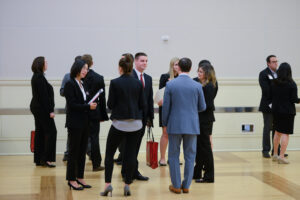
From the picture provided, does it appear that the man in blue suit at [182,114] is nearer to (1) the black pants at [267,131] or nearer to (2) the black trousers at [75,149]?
(2) the black trousers at [75,149]

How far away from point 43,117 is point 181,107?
2.60 m

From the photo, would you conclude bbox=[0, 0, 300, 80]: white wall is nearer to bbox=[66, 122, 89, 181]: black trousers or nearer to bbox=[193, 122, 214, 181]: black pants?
bbox=[193, 122, 214, 181]: black pants

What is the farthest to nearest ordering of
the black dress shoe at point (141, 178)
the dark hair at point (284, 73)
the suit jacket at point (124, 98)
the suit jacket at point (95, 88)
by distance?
the dark hair at point (284, 73)
the suit jacket at point (95, 88)
the black dress shoe at point (141, 178)
the suit jacket at point (124, 98)

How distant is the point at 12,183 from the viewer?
19.6ft

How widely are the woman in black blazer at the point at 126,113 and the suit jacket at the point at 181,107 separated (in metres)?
0.29

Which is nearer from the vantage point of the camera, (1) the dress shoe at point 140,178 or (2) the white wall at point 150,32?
(1) the dress shoe at point 140,178

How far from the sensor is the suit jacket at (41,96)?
688 centimetres

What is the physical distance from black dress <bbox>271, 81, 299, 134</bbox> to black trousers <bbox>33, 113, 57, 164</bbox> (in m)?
3.30

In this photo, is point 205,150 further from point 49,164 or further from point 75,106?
point 49,164

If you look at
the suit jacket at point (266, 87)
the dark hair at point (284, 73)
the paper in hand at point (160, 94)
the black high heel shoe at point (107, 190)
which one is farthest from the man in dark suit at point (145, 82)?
the suit jacket at point (266, 87)

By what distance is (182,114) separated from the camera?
513cm

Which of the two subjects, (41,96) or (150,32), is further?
(150,32)

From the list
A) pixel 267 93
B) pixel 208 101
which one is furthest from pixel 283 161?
pixel 208 101

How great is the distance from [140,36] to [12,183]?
357 centimetres
